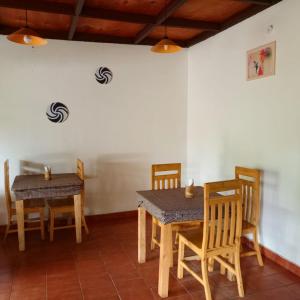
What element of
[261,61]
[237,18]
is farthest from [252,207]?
[237,18]

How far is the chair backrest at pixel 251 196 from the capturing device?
3035 millimetres

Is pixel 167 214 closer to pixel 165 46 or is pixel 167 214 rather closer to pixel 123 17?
pixel 165 46

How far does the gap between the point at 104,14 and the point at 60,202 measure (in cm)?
232

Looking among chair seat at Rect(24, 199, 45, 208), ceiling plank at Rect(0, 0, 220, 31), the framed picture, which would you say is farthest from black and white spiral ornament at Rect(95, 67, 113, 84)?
the framed picture

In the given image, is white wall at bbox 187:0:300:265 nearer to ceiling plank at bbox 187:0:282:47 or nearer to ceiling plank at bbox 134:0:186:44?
ceiling plank at bbox 187:0:282:47

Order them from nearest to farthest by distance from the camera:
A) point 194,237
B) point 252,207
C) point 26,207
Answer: point 194,237
point 252,207
point 26,207

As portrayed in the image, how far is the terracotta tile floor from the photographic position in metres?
2.63

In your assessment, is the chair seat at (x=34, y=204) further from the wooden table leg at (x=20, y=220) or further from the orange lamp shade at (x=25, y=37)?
the orange lamp shade at (x=25, y=37)

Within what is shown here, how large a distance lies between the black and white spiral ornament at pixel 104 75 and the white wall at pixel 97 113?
61 mm

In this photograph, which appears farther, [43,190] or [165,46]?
[43,190]

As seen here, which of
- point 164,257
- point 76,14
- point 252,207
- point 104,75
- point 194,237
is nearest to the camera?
point 164,257

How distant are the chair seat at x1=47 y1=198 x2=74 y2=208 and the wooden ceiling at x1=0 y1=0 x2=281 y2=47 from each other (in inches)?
83.9

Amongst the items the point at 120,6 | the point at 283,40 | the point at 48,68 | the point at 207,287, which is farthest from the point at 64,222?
the point at 283,40

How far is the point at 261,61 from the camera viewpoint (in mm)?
3271
